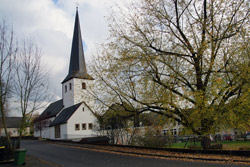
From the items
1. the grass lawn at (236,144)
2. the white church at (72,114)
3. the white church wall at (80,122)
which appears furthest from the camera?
the white church at (72,114)

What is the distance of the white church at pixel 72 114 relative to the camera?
41906 millimetres

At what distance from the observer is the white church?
4191 cm

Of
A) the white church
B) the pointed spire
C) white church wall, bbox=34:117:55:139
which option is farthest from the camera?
white church wall, bbox=34:117:55:139

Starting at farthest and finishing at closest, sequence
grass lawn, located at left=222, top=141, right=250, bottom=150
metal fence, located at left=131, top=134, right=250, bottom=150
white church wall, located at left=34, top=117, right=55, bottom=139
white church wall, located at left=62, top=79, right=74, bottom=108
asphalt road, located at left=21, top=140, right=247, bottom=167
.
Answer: white church wall, located at left=34, top=117, right=55, bottom=139
white church wall, located at left=62, top=79, right=74, bottom=108
metal fence, located at left=131, top=134, right=250, bottom=150
grass lawn, located at left=222, top=141, right=250, bottom=150
asphalt road, located at left=21, top=140, right=247, bottom=167

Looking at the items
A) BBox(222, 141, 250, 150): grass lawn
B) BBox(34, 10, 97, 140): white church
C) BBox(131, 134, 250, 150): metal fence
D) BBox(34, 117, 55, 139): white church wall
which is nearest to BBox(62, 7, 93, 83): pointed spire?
BBox(34, 10, 97, 140): white church

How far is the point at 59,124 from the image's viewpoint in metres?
44.9

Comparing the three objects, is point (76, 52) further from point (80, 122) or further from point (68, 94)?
Result: point (80, 122)

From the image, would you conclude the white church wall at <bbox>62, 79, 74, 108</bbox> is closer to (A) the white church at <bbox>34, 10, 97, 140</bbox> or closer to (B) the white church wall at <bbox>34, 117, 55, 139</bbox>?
(A) the white church at <bbox>34, 10, 97, 140</bbox>

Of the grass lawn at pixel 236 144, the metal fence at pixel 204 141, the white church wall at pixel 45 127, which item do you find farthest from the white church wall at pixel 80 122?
the grass lawn at pixel 236 144

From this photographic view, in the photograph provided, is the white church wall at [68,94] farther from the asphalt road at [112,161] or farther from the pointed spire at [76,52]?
the asphalt road at [112,161]

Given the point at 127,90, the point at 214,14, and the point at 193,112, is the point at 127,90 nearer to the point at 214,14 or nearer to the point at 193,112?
the point at 193,112

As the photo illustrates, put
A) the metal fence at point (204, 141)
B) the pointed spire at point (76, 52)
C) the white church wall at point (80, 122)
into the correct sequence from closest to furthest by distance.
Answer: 1. the metal fence at point (204, 141)
2. the white church wall at point (80, 122)
3. the pointed spire at point (76, 52)

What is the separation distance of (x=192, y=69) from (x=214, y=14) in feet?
13.5

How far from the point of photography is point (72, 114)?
42.3 m
